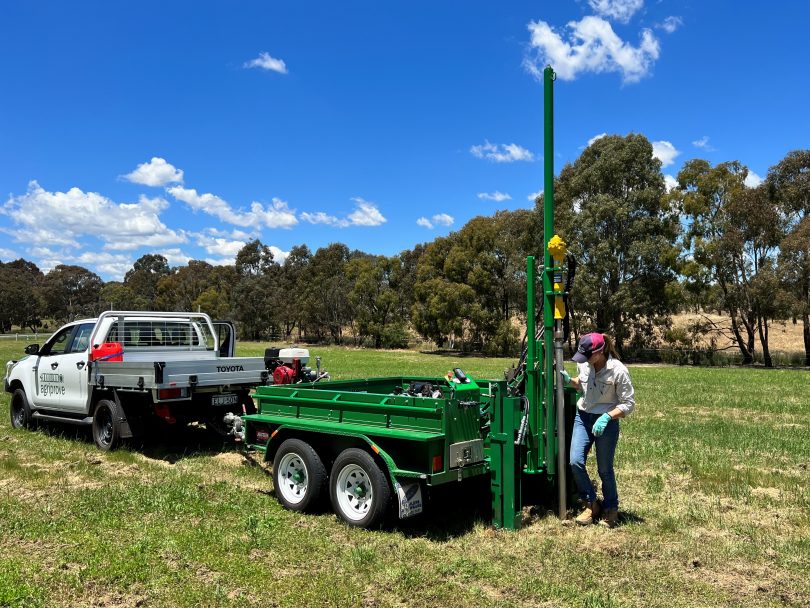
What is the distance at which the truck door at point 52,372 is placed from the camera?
36.0 ft

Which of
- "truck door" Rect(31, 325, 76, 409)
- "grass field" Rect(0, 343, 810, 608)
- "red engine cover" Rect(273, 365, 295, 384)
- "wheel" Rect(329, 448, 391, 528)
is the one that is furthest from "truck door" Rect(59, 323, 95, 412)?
"wheel" Rect(329, 448, 391, 528)

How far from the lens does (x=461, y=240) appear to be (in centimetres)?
5256

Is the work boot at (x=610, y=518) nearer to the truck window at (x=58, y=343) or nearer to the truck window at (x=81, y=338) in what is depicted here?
the truck window at (x=81, y=338)

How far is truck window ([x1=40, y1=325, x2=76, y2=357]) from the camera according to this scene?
441 inches

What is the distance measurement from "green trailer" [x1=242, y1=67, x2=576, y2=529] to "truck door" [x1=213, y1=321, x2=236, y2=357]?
17.0 ft

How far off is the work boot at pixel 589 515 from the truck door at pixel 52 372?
8715 mm

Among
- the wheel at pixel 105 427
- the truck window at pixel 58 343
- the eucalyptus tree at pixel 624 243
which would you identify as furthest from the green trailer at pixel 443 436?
the eucalyptus tree at pixel 624 243

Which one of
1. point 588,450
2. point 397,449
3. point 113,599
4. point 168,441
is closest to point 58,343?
point 168,441

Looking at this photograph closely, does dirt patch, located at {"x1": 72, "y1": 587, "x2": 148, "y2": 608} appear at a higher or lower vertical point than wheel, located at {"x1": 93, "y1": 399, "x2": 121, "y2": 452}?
lower

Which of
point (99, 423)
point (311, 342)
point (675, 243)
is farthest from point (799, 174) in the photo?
point (311, 342)

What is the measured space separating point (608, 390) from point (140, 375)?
6.48 m

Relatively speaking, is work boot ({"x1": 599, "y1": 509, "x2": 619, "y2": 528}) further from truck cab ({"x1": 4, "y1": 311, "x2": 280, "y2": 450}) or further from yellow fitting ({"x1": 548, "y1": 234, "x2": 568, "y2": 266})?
truck cab ({"x1": 4, "y1": 311, "x2": 280, "y2": 450})

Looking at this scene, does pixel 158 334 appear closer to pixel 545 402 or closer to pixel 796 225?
pixel 545 402

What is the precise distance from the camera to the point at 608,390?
6078mm
